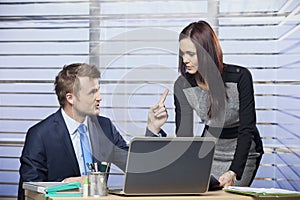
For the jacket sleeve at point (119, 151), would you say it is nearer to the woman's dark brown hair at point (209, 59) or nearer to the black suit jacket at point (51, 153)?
the black suit jacket at point (51, 153)

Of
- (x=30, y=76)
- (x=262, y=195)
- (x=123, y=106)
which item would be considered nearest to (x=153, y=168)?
(x=262, y=195)

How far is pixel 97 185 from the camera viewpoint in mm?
2377

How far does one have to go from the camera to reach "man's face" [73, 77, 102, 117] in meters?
3.58

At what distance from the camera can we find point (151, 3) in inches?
190

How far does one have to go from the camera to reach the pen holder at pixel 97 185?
7.79ft

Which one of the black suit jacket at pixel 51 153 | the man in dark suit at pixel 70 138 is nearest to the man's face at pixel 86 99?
the man in dark suit at pixel 70 138

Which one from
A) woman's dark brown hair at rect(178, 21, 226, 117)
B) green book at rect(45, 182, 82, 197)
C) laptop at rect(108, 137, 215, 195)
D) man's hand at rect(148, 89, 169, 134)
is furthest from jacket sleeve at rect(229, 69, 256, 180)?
green book at rect(45, 182, 82, 197)

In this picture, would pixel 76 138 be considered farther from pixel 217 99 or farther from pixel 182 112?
pixel 217 99

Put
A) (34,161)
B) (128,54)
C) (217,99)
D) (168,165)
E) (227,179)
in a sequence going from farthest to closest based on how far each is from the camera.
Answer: (128,54) → (217,99) → (34,161) → (227,179) → (168,165)

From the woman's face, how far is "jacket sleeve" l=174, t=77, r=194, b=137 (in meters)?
0.17

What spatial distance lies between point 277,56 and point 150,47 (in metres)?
0.82

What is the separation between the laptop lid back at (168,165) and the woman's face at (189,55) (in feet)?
3.98

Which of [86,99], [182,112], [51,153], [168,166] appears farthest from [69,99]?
[168,166]

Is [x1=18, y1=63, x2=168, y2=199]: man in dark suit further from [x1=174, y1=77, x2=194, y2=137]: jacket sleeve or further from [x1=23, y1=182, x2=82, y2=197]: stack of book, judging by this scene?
[x1=23, y1=182, x2=82, y2=197]: stack of book
